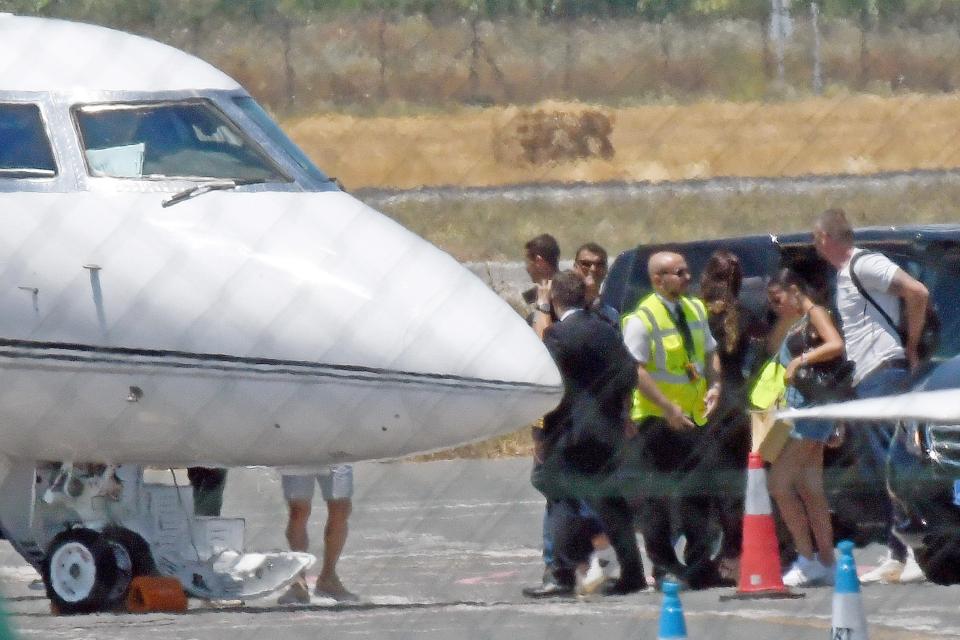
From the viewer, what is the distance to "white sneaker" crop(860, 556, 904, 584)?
30.6 feet

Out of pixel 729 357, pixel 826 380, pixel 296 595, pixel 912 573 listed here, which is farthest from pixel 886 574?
pixel 296 595

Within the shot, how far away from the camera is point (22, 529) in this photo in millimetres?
8359

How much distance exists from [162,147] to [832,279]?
10.9 feet

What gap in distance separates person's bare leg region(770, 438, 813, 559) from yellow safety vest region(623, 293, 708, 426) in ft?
1.31

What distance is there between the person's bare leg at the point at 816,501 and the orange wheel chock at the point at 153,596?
2702mm

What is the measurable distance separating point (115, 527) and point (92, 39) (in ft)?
6.31

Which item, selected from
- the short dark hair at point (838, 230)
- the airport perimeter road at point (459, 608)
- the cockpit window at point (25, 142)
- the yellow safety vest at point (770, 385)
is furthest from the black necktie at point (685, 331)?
the cockpit window at point (25, 142)

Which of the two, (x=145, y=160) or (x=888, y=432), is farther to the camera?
(x=888, y=432)

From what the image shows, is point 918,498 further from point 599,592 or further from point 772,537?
point 599,592

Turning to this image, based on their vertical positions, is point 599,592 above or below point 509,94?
below

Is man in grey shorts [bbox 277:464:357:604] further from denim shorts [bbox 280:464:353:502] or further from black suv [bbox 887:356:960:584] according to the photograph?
black suv [bbox 887:356:960:584]

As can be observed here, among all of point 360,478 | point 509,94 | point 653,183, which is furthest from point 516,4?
point 360,478

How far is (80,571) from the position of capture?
8273 mm

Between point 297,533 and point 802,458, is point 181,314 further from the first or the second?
point 802,458
